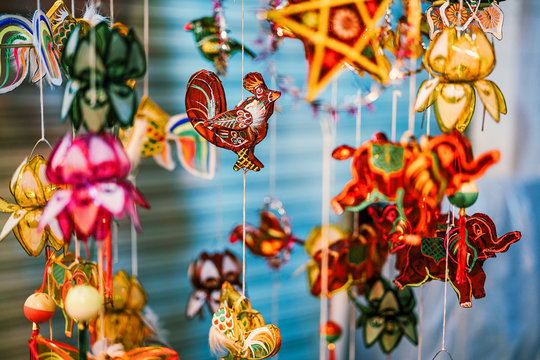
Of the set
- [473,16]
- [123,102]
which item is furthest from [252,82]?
[473,16]

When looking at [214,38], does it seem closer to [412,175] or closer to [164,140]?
[164,140]

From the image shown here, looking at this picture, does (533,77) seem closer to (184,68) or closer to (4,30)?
(184,68)

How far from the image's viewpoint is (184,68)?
1921mm

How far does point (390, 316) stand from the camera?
115 centimetres

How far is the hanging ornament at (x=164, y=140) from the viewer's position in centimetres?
111

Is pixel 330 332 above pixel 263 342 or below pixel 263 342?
below

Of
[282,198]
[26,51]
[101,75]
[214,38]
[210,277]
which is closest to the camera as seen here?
[101,75]

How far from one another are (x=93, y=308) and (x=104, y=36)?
0.32 meters

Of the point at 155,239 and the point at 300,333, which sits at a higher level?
the point at 155,239

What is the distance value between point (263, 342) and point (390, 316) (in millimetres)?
399

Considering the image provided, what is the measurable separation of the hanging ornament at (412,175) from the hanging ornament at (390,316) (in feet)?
0.91

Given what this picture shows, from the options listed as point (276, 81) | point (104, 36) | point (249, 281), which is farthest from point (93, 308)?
point (249, 281)

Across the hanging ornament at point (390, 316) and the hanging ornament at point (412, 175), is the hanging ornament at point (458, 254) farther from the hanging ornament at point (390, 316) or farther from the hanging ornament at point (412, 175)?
the hanging ornament at point (390, 316)

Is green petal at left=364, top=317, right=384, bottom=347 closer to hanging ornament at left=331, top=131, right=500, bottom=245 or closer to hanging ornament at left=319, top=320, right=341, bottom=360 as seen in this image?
hanging ornament at left=319, top=320, right=341, bottom=360
